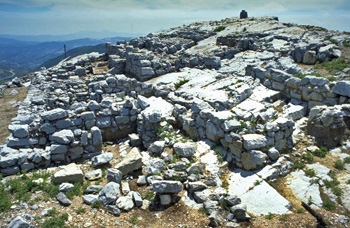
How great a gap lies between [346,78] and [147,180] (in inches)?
402

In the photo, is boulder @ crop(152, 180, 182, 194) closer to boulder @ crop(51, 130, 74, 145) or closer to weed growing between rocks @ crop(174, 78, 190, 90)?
boulder @ crop(51, 130, 74, 145)

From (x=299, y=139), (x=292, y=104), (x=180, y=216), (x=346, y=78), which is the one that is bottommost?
(x=180, y=216)

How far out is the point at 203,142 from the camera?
410 inches

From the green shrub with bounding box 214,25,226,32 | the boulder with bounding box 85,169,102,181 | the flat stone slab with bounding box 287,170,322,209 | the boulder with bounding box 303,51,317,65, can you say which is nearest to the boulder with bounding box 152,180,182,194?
the boulder with bounding box 85,169,102,181

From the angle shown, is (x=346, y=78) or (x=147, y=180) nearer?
(x=147, y=180)

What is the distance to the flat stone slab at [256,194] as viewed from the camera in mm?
7352

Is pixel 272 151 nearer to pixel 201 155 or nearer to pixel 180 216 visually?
pixel 201 155

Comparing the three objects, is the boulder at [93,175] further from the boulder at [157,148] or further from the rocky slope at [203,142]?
the boulder at [157,148]

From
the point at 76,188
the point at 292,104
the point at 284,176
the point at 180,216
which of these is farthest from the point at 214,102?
the point at 76,188

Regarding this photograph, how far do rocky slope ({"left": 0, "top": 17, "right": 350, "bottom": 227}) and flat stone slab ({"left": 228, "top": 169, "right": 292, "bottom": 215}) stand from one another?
0.03m

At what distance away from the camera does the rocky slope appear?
303 inches

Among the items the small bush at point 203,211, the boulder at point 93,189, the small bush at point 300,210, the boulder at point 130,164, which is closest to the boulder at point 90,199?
the boulder at point 93,189

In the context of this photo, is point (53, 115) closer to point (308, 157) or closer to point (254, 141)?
point (254, 141)

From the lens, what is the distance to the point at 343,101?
10688 millimetres
